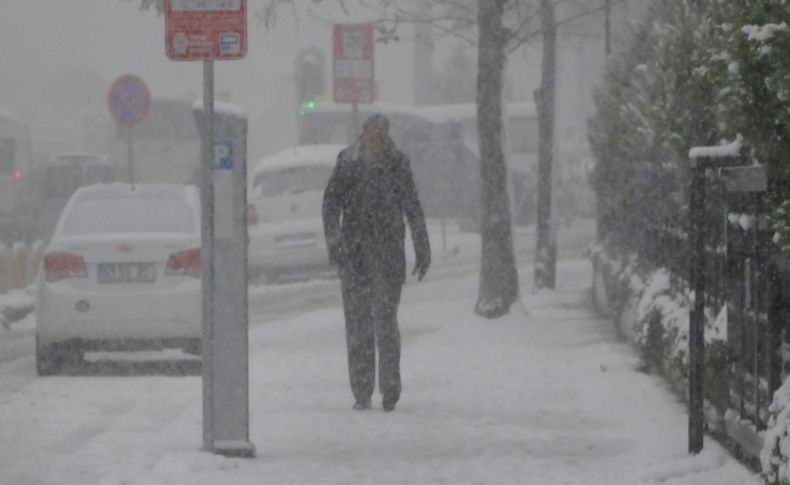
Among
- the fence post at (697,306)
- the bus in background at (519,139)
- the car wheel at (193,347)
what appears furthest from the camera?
the bus in background at (519,139)

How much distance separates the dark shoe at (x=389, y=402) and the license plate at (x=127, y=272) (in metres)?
3.42

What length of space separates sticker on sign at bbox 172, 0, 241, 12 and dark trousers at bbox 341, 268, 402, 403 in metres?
2.59

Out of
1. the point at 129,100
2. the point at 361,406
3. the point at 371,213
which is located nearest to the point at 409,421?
the point at 361,406

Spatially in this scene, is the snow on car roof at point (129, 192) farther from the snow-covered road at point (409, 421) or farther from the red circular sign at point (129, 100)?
the red circular sign at point (129, 100)

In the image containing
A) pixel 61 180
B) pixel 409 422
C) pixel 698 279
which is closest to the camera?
pixel 698 279

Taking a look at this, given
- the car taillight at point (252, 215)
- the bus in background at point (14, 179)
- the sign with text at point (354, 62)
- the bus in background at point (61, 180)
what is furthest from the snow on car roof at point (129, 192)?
the bus in background at point (14, 179)

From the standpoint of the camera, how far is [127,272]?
48.4ft

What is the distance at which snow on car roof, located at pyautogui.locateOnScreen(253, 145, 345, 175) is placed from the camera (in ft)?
88.6

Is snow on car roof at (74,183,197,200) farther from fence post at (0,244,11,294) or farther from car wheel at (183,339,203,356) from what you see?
fence post at (0,244,11,294)

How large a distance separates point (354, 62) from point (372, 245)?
6815mm

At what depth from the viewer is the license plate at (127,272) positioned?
1473 cm

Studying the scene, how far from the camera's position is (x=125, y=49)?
14838 cm

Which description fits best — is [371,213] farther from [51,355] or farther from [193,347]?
[51,355]

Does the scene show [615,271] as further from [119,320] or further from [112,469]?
[112,469]
